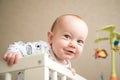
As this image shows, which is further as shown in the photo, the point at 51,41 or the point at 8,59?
the point at 51,41

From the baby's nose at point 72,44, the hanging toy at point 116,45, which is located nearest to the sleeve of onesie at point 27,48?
the baby's nose at point 72,44

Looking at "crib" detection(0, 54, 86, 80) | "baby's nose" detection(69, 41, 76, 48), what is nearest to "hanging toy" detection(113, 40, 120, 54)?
"baby's nose" detection(69, 41, 76, 48)

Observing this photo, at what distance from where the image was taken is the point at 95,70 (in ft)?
5.71

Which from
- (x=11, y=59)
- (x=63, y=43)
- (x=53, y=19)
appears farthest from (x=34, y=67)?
(x=53, y=19)

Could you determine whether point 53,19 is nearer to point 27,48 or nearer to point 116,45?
point 116,45

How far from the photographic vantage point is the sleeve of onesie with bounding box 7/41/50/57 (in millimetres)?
998

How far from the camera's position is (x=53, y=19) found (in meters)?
1.94

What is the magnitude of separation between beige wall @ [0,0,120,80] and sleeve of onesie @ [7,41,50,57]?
2.21ft

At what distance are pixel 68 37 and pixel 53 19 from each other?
88 cm

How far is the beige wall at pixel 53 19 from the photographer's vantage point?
1768 millimetres

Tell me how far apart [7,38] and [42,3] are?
1.11 feet

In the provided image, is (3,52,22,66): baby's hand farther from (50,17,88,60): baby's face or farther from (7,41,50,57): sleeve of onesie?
(50,17,88,60): baby's face

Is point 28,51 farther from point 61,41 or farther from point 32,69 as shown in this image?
point 32,69

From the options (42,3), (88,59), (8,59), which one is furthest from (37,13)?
(8,59)
